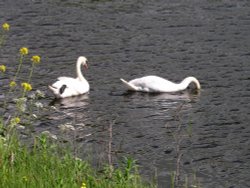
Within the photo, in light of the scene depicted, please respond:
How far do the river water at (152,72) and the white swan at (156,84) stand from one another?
185mm

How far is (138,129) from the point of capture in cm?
1423

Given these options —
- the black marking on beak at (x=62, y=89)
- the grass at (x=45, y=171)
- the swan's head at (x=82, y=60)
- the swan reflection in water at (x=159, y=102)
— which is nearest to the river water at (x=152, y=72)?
the swan reflection in water at (x=159, y=102)

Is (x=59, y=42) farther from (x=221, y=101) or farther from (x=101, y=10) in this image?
(x=221, y=101)

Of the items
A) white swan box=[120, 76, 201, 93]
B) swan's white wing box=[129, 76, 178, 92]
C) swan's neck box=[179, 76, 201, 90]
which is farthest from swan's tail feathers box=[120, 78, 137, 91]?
swan's neck box=[179, 76, 201, 90]

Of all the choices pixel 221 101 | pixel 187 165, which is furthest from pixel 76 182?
pixel 221 101

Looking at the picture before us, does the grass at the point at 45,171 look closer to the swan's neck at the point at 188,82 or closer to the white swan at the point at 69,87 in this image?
the white swan at the point at 69,87

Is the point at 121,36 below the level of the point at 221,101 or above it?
above

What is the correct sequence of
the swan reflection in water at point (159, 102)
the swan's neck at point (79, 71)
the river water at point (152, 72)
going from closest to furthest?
the river water at point (152, 72), the swan reflection in water at point (159, 102), the swan's neck at point (79, 71)

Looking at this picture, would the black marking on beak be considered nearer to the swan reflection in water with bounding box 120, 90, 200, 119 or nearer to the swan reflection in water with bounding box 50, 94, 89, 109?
the swan reflection in water with bounding box 50, 94, 89, 109

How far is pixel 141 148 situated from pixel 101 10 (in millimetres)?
12893

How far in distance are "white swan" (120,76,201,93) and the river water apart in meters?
0.19

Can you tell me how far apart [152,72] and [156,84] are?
1487 mm

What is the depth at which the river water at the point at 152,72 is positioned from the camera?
12.6 m

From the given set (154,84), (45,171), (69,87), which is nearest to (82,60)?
(69,87)
